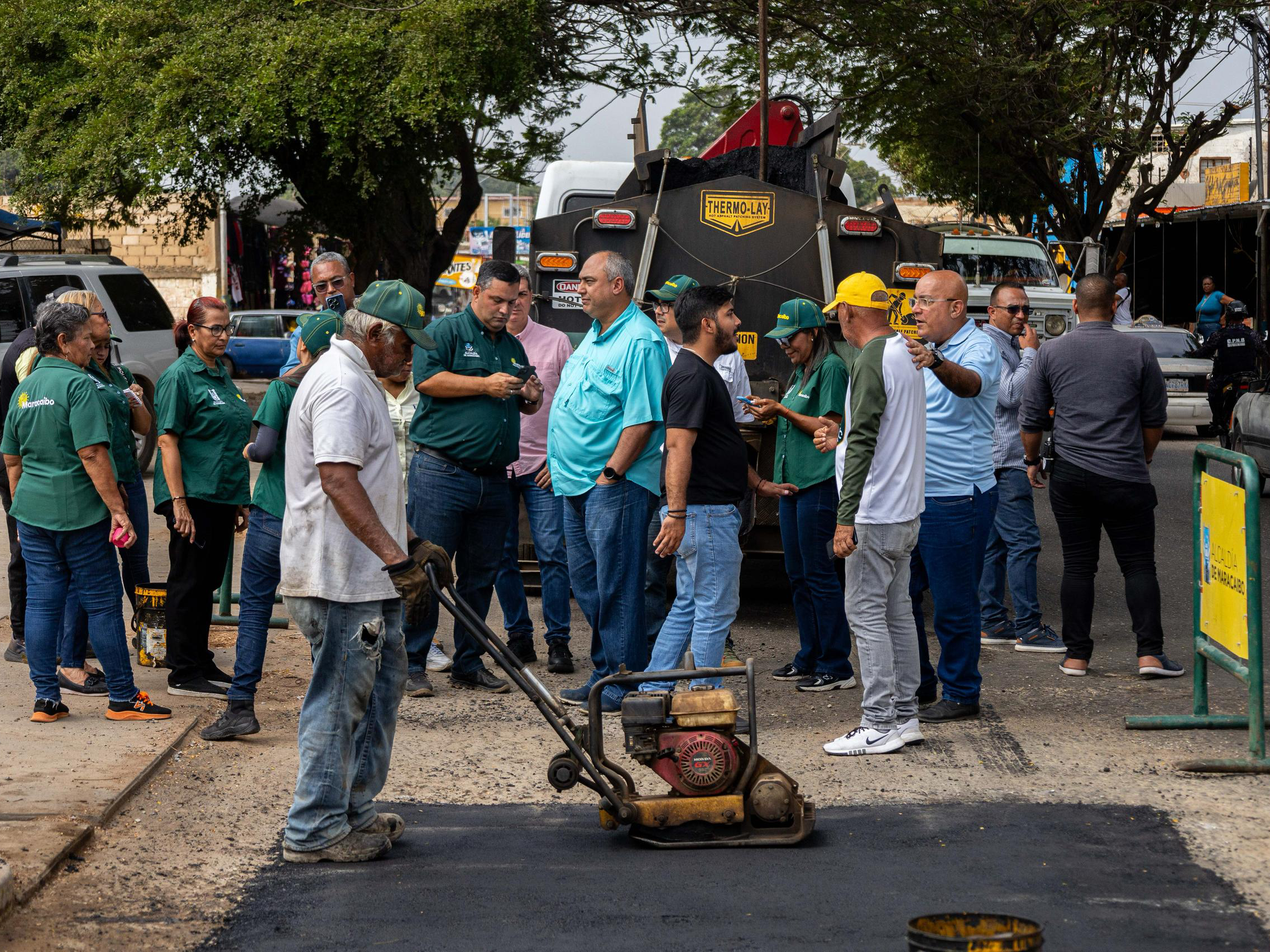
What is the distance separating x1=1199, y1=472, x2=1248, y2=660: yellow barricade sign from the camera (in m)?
5.62

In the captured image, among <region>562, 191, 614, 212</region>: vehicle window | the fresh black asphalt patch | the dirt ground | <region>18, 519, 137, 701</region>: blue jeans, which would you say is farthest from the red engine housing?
<region>562, 191, 614, 212</region>: vehicle window

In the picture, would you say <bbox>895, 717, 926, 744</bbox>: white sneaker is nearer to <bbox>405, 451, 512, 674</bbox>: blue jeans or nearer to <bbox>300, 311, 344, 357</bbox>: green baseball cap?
<bbox>405, 451, 512, 674</bbox>: blue jeans

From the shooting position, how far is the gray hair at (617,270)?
6.27 m

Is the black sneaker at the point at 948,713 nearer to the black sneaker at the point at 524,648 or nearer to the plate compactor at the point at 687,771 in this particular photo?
the plate compactor at the point at 687,771

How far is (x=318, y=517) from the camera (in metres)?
4.50

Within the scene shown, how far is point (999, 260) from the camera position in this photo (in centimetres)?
2089

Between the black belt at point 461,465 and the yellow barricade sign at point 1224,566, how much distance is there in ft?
10.5

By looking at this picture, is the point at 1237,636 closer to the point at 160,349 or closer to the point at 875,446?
the point at 875,446

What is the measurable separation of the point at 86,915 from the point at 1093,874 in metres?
3.04

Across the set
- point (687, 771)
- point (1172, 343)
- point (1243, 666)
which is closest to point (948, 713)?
point (1243, 666)

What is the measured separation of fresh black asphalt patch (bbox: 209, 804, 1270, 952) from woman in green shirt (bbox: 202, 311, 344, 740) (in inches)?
54.5

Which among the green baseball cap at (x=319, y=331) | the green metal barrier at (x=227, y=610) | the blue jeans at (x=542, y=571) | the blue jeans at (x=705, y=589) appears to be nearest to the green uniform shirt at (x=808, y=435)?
the blue jeans at (x=705, y=589)

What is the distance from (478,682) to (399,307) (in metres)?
2.83

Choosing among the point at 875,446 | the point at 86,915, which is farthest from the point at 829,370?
the point at 86,915
